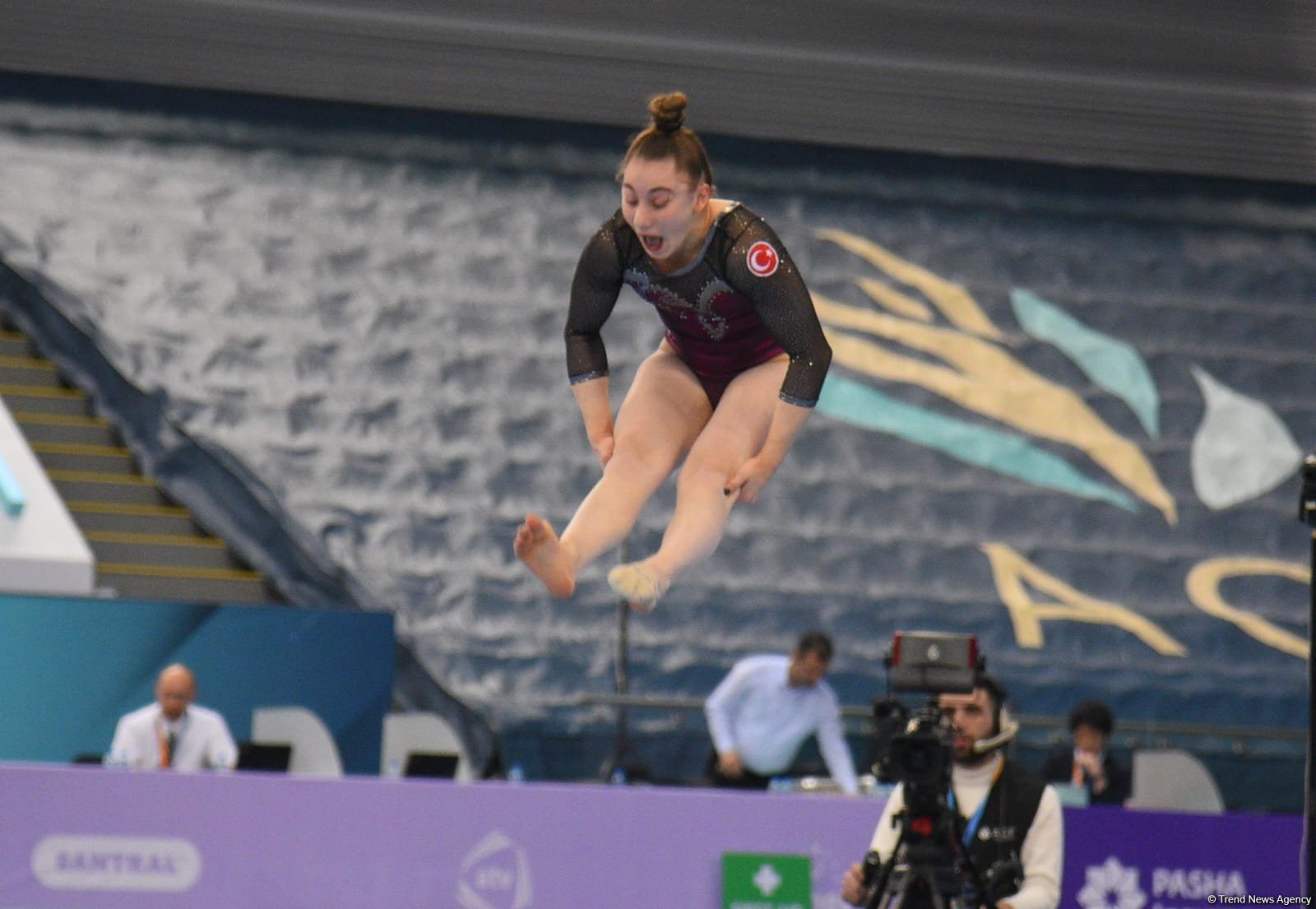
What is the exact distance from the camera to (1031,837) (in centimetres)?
498

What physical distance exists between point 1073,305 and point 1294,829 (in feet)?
16.4

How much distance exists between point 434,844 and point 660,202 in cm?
242

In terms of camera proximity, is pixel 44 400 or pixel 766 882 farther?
pixel 44 400

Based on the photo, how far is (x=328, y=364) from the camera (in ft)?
32.1

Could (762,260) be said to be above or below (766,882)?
above

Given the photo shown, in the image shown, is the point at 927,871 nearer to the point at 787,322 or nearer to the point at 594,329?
the point at 787,322

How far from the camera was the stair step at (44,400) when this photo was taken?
9.78m

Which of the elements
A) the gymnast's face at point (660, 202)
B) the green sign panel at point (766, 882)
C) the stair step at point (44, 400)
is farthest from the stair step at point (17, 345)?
the gymnast's face at point (660, 202)

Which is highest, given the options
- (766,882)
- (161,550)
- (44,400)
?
(44,400)

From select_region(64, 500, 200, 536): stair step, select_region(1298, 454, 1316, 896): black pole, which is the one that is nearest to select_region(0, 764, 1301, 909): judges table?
select_region(1298, 454, 1316, 896): black pole

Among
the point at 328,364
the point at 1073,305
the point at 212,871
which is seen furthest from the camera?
the point at 1073,305

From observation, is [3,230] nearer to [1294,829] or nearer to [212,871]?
[212,871]

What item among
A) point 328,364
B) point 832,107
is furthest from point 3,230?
point 832,107

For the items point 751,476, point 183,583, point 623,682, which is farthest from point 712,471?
point 183,583
